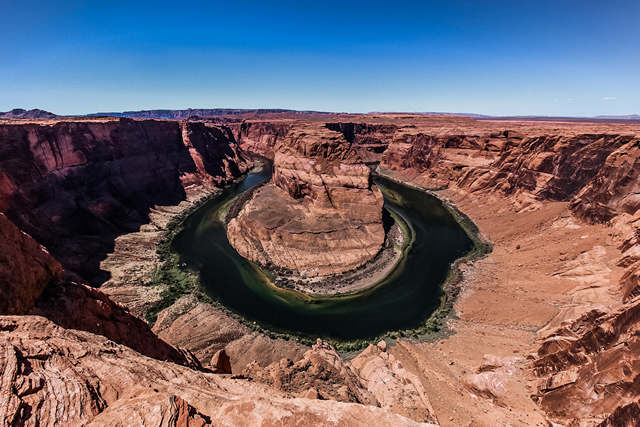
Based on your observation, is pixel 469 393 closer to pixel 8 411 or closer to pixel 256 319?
pixel 256 319

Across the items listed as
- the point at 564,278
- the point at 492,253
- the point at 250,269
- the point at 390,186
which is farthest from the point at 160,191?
the point at 564,278

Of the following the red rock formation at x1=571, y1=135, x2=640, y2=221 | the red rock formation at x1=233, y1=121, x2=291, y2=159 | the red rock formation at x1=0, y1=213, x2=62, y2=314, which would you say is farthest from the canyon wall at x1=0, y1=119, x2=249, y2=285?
the red rock formation at x1=571, y1=135, x2=640, y2=221

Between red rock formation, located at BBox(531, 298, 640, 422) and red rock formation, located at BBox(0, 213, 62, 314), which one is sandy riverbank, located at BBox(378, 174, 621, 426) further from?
red rock formation, located at BBox(0, 213, 62, 314)

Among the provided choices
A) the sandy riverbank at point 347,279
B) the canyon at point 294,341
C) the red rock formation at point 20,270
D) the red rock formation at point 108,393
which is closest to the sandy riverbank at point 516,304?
the canyon at point 294,341

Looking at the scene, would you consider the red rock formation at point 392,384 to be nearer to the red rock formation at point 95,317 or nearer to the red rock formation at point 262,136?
the red rock formation at point 95,317

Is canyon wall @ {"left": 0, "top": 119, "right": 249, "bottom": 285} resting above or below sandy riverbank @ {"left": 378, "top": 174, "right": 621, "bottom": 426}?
above

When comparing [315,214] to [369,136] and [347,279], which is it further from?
[369,136]
